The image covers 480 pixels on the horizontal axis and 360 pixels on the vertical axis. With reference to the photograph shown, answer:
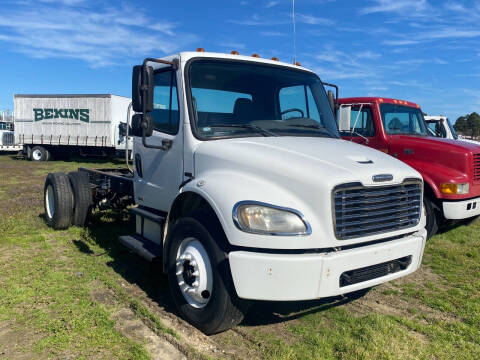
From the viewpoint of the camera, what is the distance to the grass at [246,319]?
10.4 feet

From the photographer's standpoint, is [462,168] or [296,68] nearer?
[296,68]

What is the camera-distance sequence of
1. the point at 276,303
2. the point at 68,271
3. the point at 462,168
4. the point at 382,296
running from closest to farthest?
1. the point at 276,303
2. the point at 382,296
3. the point at 68,271
4. the point at 462,168

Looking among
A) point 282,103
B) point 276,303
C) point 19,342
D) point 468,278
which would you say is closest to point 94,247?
point 19,342

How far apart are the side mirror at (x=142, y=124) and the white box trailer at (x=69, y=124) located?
16.8m

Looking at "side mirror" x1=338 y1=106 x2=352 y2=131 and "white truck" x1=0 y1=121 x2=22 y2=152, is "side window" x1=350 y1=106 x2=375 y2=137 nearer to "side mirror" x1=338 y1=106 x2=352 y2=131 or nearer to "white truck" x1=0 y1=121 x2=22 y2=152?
"side mirror" x1=338 y1=106 x2=352 y2=131

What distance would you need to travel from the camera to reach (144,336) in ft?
11.0

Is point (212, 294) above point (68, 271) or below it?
above

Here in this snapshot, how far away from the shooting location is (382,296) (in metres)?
4.36

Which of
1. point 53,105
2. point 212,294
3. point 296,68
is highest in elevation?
point 53,105

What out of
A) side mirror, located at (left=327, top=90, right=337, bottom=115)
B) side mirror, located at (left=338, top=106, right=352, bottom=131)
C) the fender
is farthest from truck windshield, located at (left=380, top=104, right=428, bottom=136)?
side mirror, located at (left=327, top=90, right=337, bottom=115)

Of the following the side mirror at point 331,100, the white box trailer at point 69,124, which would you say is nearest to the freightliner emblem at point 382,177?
the side mirror at point 331,100

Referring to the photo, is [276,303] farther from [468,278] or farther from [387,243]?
[468,278]

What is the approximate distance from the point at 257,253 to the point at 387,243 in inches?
43.0

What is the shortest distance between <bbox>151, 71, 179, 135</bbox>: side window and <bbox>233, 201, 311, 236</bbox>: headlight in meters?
1.47
